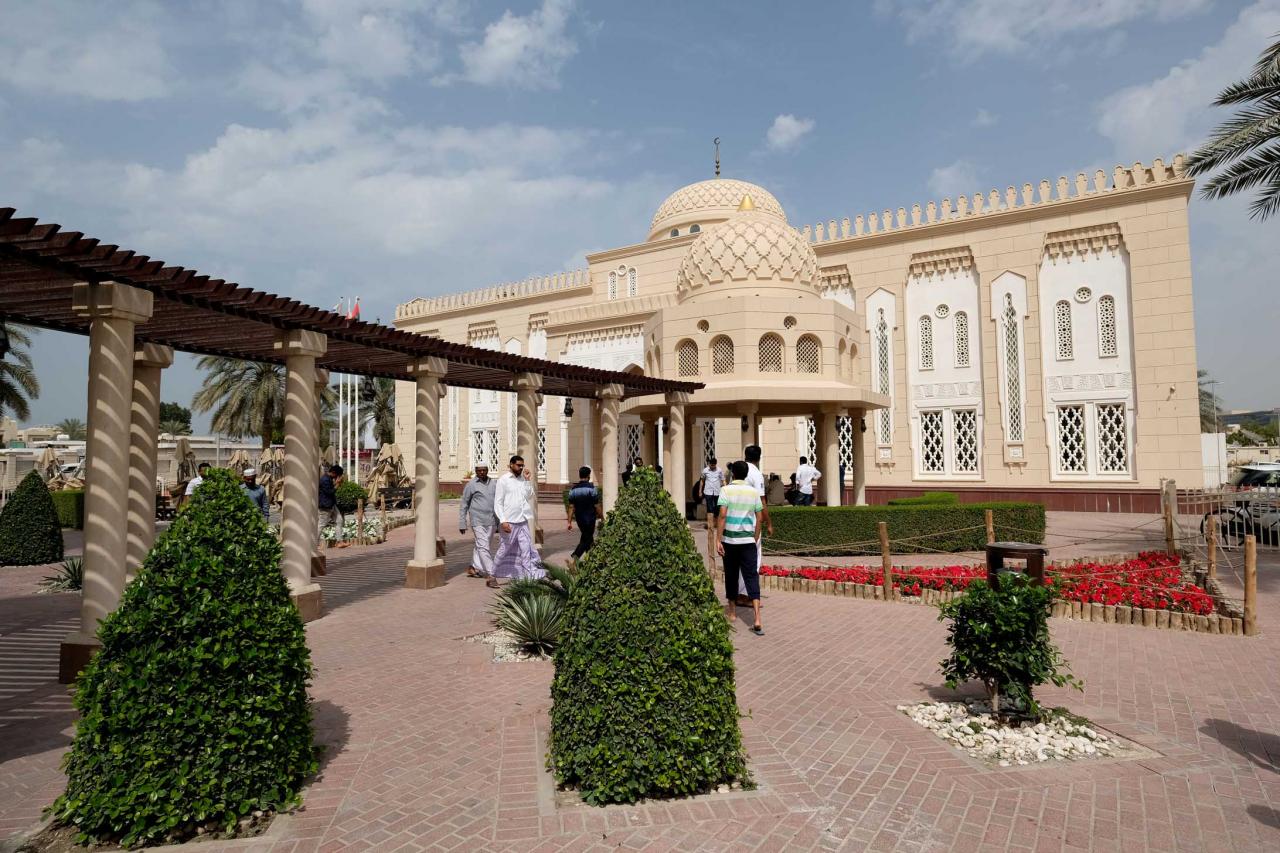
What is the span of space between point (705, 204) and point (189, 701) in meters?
27.8

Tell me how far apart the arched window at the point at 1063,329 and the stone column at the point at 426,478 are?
19.8 metres

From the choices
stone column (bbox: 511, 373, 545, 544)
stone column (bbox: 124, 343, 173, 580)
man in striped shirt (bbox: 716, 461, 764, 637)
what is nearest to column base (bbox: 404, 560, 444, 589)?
stone column (bbox: 511, 373, 545, 544)

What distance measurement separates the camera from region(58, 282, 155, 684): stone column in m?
5.88

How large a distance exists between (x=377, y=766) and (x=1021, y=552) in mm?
4571

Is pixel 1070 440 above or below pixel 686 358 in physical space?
below

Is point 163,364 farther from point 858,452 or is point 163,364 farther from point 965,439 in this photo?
point 965,439

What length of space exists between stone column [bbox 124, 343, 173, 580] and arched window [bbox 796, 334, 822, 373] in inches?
523

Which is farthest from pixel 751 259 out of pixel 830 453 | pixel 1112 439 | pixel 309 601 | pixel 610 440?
pixel 309 601

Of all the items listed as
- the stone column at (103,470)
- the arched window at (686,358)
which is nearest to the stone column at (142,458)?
the stone column at (103,470)

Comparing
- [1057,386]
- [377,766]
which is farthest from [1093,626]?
[1057,386]

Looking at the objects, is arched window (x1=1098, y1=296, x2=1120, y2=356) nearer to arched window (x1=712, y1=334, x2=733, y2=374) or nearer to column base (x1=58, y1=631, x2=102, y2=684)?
arched window (x1=712, y1=334, x2=733, y2=374)

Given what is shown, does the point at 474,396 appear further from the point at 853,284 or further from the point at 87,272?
the point at 87,272

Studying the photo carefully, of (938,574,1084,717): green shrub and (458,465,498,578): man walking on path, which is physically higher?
(458,465,498,578): man walking on path

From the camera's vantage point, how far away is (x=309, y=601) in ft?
26.5
